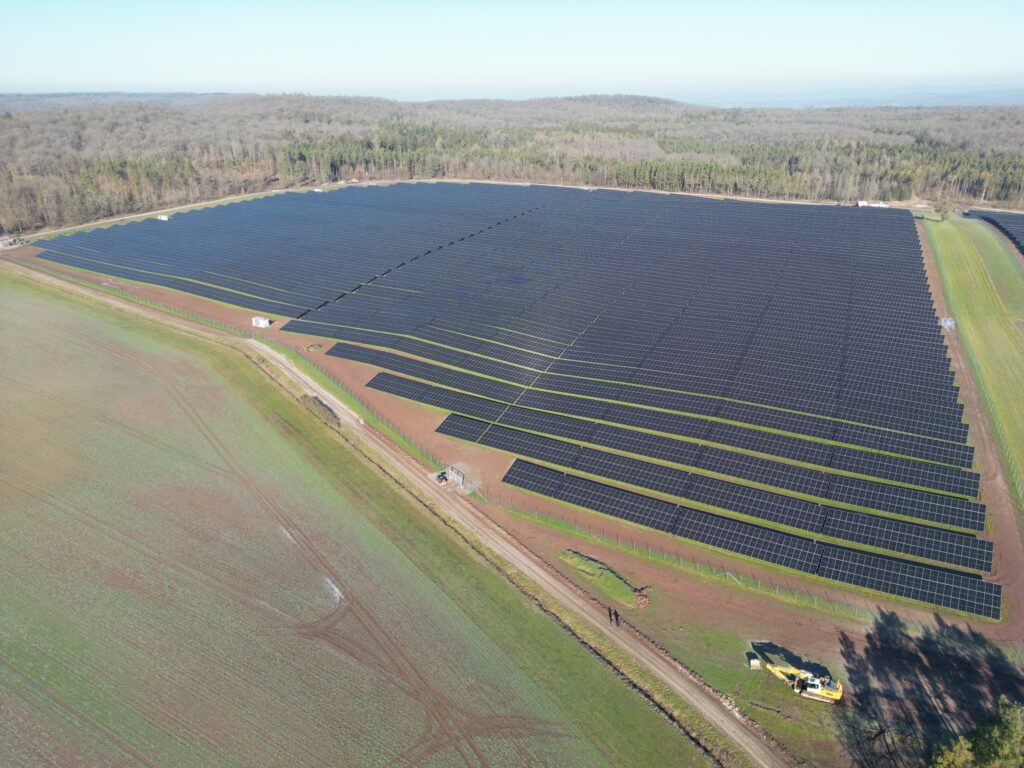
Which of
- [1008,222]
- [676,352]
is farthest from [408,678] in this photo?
[1008,222]

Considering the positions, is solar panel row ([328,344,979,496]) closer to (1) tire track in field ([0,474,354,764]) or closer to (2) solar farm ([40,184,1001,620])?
(2) solar farm ([40,184,1001,620])

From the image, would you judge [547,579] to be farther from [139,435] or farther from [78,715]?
[139,435]

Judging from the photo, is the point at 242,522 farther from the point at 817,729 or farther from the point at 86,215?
the point at 86,215

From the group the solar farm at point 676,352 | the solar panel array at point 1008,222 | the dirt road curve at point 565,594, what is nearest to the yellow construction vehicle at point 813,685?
the dirt road curve at point 565,594

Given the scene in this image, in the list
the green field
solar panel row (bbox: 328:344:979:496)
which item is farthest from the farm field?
the green field

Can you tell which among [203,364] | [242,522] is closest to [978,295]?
[242,522]

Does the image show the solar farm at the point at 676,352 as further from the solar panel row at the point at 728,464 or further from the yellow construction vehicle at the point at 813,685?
the yellow construction vehicle at the point at 813,685

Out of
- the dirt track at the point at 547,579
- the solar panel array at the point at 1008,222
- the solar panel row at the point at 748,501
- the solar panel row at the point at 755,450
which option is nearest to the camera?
the dirt track at the point at 547,579
